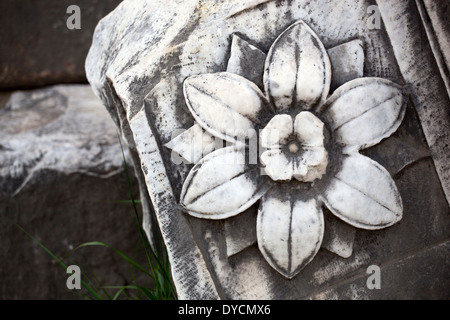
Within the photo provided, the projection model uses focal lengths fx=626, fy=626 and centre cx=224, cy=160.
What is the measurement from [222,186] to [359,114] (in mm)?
269

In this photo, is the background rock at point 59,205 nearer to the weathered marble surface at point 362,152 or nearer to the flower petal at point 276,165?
the weathered marble surface at point 362,152

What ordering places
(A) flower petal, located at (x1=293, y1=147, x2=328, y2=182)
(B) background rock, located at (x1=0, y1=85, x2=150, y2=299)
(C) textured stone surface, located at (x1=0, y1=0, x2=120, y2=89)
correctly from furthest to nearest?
1. (C) textured stone surface, located at (x1=0, y1=0, x2=120, y2=89)
2. (B) background rock, located at (x1=0, y1=85, x2=150, y2=299)
3. (A) flower petal, located at (x1=293, y1=147, x2=328, y2=182)

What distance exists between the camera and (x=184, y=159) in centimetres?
110

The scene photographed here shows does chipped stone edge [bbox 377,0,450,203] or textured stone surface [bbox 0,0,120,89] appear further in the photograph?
textured stone surface [bbox 0,0,120,89]

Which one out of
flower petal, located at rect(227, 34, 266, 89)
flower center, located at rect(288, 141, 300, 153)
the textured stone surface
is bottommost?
flower center, located at rect(288, 141, 300, 153)

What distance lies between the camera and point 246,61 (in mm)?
1102

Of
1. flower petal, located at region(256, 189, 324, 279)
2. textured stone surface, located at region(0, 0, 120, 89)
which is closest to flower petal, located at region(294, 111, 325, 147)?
flower petal, located at region(256, 189, 324, 279)

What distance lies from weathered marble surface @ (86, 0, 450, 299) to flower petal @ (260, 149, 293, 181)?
0.08 m

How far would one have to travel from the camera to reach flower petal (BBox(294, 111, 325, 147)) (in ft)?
3.49

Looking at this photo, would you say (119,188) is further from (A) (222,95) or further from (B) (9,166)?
(A) (222,95)

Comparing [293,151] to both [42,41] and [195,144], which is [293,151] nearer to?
[195,144]

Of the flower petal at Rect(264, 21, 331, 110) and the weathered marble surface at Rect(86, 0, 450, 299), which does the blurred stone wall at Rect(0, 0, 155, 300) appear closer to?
the weathered marble surface at Rect(86, 0, 450, 299)

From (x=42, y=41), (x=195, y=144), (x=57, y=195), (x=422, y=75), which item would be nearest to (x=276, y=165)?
(x=195, y=144)

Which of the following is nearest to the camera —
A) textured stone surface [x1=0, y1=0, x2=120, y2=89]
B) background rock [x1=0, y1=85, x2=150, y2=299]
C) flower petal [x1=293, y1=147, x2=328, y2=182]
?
flower petal [x1=293, y1=147, x2=328, y2=182]
